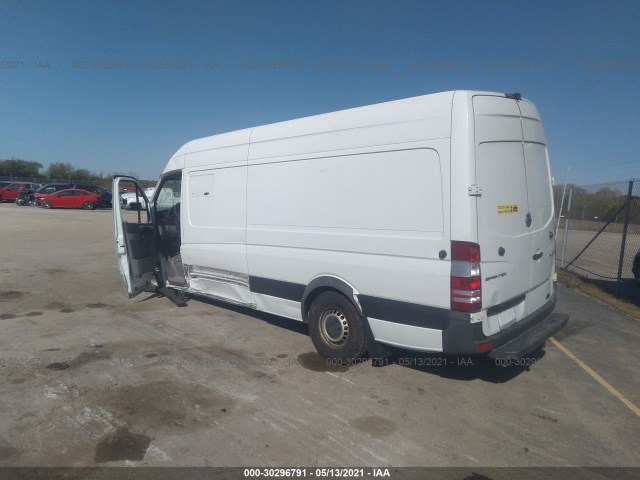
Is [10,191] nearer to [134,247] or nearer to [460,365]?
[134,247]

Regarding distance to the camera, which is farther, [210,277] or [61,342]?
[210,277]

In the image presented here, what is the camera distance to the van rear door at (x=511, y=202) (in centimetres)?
383

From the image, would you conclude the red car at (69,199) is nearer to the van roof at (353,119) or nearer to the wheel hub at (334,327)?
the van roof at (353,119)

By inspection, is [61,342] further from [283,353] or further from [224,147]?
[224,147]

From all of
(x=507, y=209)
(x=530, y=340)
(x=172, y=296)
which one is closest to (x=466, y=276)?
(x=507, y=209)

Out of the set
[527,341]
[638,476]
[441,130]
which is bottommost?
[638,476]

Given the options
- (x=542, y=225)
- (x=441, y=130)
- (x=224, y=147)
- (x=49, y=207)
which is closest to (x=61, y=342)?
(x=224, y=147)

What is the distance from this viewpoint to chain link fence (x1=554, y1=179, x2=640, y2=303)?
8914 millimetres

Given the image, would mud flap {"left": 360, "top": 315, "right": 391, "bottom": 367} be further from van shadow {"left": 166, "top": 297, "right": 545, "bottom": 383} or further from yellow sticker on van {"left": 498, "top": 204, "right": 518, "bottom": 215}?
yellow sticker on van {"left": 498, "top": 204, "right": 518, "bottom": 215}

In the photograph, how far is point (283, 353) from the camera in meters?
5.13

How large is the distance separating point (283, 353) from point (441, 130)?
302 centimetres

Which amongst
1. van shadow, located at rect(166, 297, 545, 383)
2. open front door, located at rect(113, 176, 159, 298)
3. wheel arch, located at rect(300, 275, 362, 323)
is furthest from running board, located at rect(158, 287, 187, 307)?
van shadow, located at rect(166, 297, 545, 383)

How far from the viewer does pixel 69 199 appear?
30531 mm

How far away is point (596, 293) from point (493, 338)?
642cm
